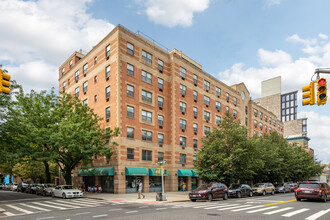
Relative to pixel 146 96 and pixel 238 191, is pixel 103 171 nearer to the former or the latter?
pixel 146 96

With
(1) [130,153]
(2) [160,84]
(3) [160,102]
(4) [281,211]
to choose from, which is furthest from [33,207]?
(2) [160,84]

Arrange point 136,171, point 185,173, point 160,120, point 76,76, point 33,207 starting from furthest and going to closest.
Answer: point 76,76 < point 185,173 < point 160,120 < point 136,171 < point 33,207

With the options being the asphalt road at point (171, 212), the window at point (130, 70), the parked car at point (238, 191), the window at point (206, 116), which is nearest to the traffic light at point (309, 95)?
the asphalt road at point (171, 212)

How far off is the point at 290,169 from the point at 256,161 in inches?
933

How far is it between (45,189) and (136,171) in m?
11.1

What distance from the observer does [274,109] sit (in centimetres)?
12238

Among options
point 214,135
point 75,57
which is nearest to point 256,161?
point 214,135

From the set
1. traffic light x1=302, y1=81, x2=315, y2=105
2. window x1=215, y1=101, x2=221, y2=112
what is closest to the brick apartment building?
window x1=215, y1=101, x2=221, y2=112

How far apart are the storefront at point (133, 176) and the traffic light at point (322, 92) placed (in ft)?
84.5

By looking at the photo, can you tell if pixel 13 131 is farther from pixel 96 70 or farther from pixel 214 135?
pixel 214 135

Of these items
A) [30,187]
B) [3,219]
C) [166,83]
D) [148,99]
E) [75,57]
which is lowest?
[30,187]

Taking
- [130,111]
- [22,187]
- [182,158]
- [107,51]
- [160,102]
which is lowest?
[22,187]

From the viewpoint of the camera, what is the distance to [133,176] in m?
33.7

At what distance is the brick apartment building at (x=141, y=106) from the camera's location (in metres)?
33.2
